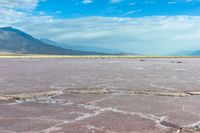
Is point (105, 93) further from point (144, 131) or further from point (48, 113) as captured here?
point (144, 131)

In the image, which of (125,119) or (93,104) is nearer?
(125,119)

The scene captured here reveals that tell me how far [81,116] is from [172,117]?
13.5 ft

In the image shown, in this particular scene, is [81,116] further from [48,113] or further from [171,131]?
[171,131]

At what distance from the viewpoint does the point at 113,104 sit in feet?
57.5

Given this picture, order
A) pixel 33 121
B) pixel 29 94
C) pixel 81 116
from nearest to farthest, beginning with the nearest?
1. pixel 33 121
2. pixel 81 116
3. pixel 29 94

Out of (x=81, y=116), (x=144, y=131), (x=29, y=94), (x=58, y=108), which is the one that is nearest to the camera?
(x=144, y=131)

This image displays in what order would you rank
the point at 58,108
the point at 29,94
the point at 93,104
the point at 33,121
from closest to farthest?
the point at 33,121 < the point at 58,108 < the point at 93,104 < the point at 29,94

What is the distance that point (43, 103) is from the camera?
17.6 metres

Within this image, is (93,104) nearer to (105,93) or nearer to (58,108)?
(58,108)

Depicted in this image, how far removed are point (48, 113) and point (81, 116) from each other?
171 centimetres

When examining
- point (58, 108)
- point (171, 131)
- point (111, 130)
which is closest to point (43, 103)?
point (58, 108)

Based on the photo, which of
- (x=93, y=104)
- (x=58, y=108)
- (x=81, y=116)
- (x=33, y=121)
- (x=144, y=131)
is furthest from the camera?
(x=93, y=104)

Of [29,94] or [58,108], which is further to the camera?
[29,94]

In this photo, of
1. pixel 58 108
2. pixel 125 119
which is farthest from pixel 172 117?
pixel 58 108
